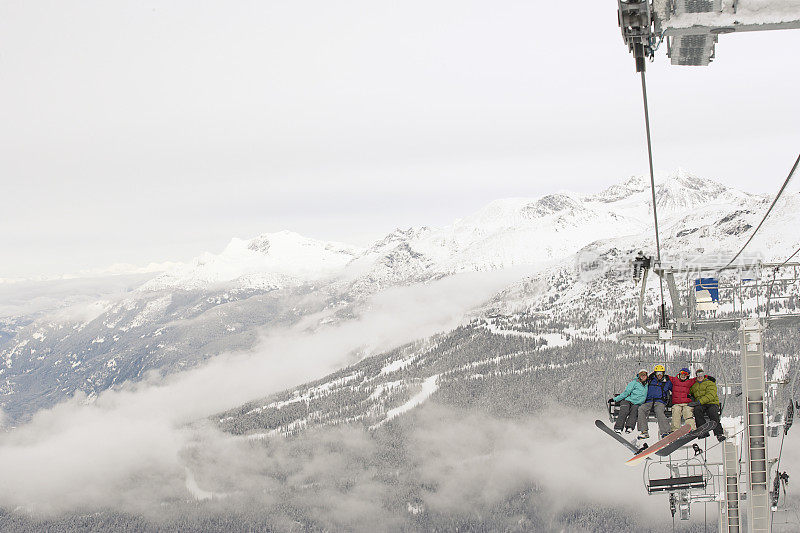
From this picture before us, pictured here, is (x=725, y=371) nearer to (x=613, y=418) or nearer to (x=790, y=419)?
(x=790, y=419)

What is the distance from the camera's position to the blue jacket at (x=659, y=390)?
67.3 feet

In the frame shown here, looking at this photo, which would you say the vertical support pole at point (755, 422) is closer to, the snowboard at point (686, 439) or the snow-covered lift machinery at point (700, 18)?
the snowboard at point (686, 439)

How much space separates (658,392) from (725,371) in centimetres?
258

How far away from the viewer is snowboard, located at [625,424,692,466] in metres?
18.1

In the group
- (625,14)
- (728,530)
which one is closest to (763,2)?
(625,14)

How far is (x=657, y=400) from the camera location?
20.6 meters

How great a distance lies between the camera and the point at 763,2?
262 inches

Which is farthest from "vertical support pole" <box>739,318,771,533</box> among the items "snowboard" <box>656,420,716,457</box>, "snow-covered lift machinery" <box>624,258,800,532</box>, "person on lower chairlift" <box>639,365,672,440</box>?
"person on lower chairlift" <box>639,365,672,440</box>

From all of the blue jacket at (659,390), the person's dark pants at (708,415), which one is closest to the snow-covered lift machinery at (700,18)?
the person's dark pants at (708,415)

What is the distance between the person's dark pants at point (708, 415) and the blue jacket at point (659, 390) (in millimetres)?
1077

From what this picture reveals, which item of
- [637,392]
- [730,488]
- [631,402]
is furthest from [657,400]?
[730,488]

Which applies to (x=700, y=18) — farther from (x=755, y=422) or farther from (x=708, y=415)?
(x=708, y=415)

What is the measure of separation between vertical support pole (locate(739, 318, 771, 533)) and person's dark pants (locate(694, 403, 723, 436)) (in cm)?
188

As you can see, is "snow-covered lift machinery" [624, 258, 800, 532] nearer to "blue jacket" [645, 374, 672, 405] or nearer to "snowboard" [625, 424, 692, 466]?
"snowboard" [625, 424, 692, 466]
